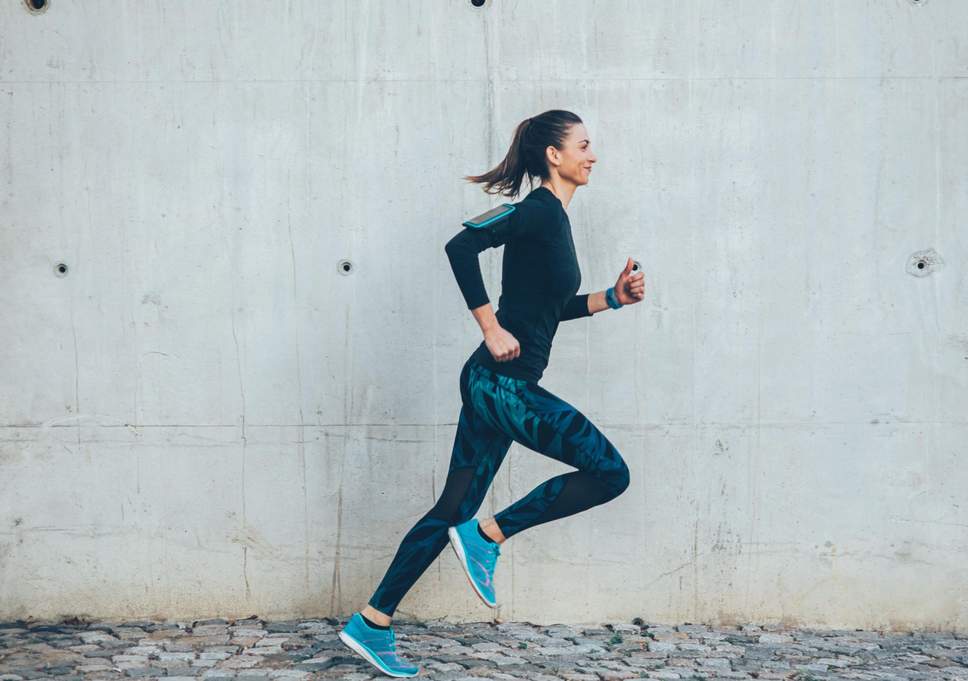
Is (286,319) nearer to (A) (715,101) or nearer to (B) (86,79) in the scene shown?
(B) (86,79)

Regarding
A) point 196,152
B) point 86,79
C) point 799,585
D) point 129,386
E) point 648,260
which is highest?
point 86,79

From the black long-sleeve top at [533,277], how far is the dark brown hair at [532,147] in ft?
0.58

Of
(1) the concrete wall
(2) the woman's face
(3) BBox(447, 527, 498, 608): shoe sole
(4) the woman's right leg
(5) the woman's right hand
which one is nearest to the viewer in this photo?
(5) the woman's right hand

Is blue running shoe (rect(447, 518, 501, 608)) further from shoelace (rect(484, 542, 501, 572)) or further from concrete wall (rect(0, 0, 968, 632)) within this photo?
concrete wall (rect(0, 0, 968, 632))

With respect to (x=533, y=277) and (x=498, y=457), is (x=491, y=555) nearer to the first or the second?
(x=498, y=457)

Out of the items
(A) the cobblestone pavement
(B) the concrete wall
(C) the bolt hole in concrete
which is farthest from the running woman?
(C) the bolt hole in concrete

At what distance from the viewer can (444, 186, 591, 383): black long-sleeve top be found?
4.34m

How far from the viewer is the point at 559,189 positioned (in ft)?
15.1

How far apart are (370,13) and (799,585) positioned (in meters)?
3.26

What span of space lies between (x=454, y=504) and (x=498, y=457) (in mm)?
262

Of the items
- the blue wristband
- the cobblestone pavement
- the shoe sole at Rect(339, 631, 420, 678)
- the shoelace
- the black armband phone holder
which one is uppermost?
the black armband phone holder

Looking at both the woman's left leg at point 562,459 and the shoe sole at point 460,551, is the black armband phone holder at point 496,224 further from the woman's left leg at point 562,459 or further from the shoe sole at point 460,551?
the shoe sole at point 460,551

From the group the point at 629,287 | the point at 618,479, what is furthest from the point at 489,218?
the point at 618,479

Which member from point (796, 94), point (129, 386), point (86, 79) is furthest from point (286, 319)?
point (796, 94)
